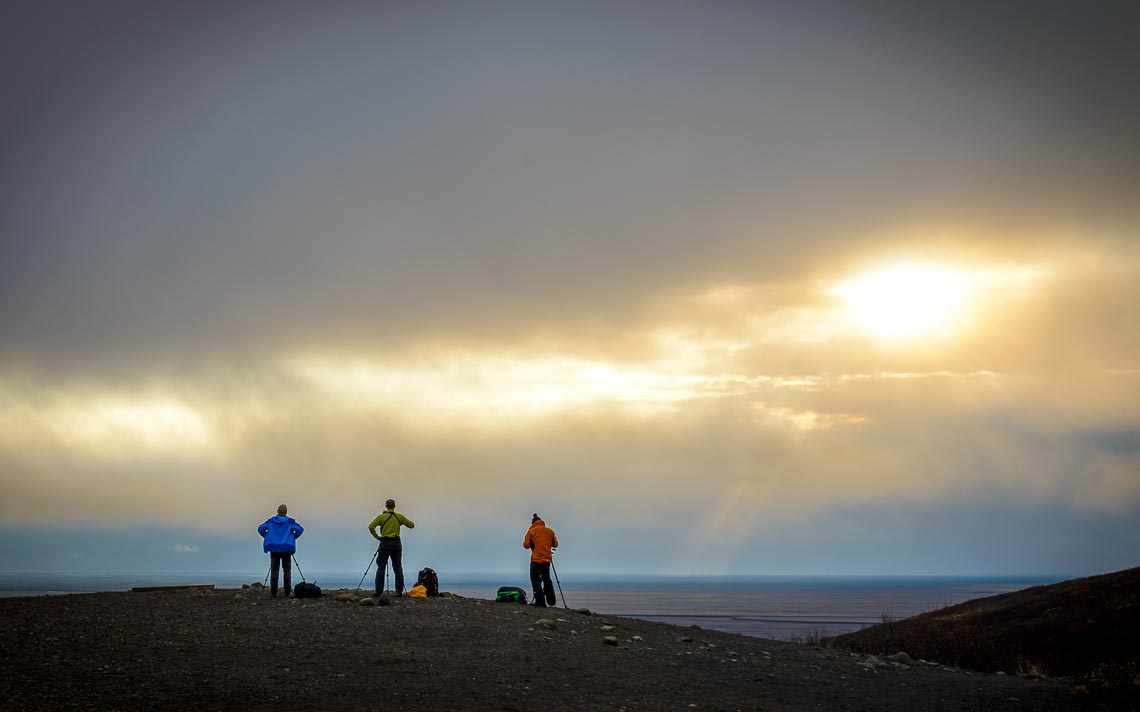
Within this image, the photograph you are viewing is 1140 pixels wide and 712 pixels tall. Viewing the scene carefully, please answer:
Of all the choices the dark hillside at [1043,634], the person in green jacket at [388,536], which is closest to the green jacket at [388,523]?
the person in green jacket at [388,536]

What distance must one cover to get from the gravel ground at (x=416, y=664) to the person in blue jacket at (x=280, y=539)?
0.84 metres

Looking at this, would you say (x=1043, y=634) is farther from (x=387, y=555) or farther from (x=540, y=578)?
(x=387, y=555)

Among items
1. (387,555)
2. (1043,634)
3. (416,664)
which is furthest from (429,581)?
(1043,634)

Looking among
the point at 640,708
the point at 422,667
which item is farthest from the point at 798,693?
the point at 422,667

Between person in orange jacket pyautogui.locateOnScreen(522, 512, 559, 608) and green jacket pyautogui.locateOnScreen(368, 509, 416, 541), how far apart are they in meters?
3.57

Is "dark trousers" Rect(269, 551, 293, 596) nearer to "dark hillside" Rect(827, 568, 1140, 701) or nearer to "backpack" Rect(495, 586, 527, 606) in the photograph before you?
"backpack" Rect(495, 586, 527, 606)

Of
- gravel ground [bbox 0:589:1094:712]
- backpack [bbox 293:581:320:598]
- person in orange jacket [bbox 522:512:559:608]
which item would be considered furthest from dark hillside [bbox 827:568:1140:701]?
backpack [bbox 293:581:320:598]

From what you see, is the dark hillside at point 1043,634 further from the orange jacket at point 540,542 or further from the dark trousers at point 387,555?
the dark trousers at point 387,555

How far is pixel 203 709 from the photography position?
1223cm

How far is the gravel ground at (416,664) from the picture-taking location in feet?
44.2

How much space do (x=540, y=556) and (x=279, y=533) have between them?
7.17m

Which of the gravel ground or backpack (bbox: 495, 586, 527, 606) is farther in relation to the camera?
backpack (bbox: 495, 586, 527, 606)

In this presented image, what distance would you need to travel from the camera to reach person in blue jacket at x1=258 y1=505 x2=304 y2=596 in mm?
23109

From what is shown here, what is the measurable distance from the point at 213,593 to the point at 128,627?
19.7 feet
